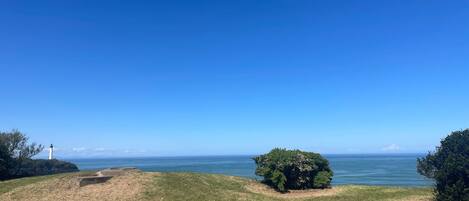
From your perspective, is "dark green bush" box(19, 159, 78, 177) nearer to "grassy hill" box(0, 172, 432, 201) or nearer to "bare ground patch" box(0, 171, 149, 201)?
"grassy hill" box(0, 172, 432, 201)

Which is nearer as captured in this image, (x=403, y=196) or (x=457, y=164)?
(x=457, y=164)

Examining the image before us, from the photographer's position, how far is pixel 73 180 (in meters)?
44.2

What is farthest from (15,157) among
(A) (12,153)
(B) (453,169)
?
(B) (453,169)

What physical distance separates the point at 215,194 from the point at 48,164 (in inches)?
2761

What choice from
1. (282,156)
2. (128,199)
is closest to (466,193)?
(282,156)

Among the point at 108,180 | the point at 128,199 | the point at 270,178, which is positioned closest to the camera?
the point at 128,199

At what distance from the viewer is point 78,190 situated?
4150 cm

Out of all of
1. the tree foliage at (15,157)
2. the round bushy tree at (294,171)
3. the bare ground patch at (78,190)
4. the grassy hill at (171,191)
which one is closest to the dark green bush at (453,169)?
the grassy hill at (171,191)

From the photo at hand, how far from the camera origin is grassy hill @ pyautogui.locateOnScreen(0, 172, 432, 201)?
3975 cm

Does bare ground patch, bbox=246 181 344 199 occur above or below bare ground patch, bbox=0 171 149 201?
below

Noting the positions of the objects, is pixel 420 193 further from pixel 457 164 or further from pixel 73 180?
pixel 73 180

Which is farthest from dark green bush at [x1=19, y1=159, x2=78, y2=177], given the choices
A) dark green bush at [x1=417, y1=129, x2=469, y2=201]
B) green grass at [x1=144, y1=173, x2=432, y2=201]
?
dark green bush at [x1=417, y1=129, x2=469, y2=201]

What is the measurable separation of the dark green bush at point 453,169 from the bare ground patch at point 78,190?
24.4 meters

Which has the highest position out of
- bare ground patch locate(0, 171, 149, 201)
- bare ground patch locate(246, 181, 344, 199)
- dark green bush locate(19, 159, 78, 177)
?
dark green bush locate(19, 159, 78, 177)
